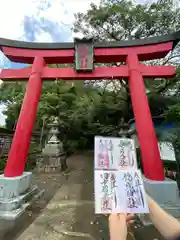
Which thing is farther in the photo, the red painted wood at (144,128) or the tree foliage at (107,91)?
the tree foliage at (107,91)

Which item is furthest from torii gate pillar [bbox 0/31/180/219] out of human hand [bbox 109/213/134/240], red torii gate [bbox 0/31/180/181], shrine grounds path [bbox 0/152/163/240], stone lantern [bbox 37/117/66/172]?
stone lantern [bbox 37/117/66/172]

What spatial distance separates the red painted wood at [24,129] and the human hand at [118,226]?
3722 mm

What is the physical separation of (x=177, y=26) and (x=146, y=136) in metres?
8.79

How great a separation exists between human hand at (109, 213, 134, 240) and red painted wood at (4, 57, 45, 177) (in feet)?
12.2

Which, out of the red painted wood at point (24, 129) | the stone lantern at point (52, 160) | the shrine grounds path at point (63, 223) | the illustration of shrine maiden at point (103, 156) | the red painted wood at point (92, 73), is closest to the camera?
the illustration of shrine maiden at point (103, 156)

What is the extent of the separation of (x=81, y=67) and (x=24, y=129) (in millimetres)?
2231

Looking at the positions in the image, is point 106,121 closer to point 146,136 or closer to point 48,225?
point 146,136

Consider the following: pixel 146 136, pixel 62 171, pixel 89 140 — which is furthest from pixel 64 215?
pixel 89 140

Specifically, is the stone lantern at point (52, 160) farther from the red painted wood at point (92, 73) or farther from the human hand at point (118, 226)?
the human hand at point (118, 226)

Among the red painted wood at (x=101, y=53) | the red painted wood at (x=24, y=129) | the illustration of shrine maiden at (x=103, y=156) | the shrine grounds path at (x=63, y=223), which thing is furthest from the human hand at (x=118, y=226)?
the red painted wood at (x=101, y=53)

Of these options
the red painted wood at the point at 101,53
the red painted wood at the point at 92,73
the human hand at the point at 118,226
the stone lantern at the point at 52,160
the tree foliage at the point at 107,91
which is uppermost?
the tree foliage at the point at 107,91

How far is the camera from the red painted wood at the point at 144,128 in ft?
13.3

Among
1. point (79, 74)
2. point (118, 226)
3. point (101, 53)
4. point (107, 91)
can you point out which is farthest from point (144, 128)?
point (107, 91)

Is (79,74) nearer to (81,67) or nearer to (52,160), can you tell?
(81,67)
